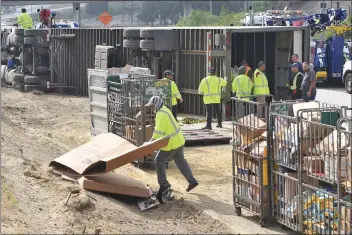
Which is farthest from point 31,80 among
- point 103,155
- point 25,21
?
point 103,155

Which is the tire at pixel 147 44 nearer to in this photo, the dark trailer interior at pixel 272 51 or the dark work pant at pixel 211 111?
the dark trailer interior at pixel 272 51

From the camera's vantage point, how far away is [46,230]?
10.5m

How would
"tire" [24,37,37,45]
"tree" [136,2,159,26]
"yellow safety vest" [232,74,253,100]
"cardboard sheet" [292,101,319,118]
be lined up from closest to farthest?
"cardboard sheet" [292,101,319,118] → "yellow safety vest" [232,74,253,100] → "tire" [24,37,37,45] → "tree" [136,2,159,26]

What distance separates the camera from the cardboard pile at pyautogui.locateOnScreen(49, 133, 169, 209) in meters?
12.6

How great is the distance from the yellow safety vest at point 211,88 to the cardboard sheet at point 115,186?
738cm

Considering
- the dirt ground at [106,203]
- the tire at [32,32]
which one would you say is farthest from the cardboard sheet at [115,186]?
the tire at [32,32]

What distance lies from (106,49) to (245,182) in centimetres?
1397

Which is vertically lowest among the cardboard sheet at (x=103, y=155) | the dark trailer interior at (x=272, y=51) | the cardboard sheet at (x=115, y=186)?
the cardboard sheet at (x=115, y=186)

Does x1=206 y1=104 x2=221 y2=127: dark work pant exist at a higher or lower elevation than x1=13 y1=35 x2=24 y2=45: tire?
lower

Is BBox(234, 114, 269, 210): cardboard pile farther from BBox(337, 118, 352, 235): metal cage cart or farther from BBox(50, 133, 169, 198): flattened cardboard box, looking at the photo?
BBox(337, 118, 352, 235): metal cage cart

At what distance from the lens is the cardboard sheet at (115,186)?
12.8 m

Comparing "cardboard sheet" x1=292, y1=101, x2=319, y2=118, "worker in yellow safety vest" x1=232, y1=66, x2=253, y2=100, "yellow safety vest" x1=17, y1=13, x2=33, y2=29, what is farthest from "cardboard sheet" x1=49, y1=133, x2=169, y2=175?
"yellow safety vest" x1=17, y1=13, x2=33, y2=29

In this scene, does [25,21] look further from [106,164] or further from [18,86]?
[106,164]

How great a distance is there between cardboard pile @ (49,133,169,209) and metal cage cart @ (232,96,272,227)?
1.21m
